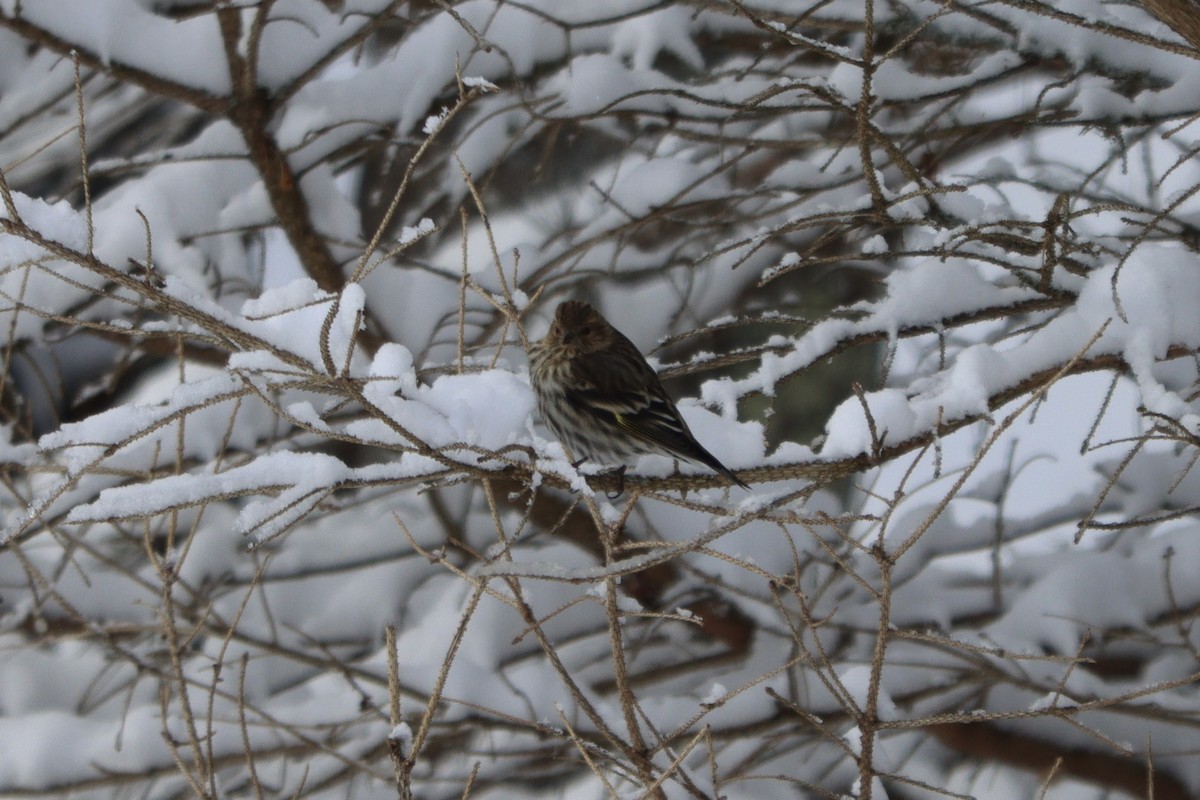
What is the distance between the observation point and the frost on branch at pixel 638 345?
2.76 m

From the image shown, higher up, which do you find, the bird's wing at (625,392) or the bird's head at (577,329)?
the bird's head at (577,329)

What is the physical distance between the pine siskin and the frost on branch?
0.23 m

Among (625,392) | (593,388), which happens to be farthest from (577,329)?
(625,392)

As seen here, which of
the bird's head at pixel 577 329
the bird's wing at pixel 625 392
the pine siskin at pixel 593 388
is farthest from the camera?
the bird's head at pixel 577 329

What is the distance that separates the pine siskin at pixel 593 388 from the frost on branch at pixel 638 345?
0.23 meters

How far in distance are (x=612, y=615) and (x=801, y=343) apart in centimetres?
122

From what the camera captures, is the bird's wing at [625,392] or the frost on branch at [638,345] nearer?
the frost on branch at [638,345]

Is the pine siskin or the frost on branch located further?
the pine siskin

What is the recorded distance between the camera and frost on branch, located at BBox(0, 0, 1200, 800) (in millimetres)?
2764

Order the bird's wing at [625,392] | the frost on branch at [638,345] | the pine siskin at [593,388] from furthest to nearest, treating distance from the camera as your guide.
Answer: the pine siskin at [593,388]
the bird's wing at [625,392]
the frost on branch at [638,345]

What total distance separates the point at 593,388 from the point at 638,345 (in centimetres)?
172

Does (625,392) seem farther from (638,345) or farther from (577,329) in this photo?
(638,345)

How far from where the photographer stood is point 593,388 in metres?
4.55

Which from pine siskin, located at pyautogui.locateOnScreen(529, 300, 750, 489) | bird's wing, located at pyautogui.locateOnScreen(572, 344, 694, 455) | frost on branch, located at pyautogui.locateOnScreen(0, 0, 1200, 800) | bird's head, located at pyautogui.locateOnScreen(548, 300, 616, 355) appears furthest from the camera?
bird's head, located at pyautogui.locateOnScreen(548, 300, 616, 355)
